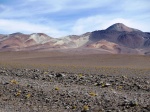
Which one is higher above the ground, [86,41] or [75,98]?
[86,41]

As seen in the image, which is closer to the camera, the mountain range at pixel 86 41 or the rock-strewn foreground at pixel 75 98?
the rock-strewn foreground at pixel 75 98

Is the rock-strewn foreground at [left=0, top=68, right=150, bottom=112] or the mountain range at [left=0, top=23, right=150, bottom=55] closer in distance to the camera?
the rock-strewn foreground at [left=0, top=68, right=150, bottom=112]

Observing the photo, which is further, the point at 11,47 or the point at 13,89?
the point at 11,47

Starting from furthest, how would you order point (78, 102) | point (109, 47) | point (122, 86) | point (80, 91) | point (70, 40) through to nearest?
point (70, 40) → point (109, 47) → point (122, 86) → point (80, 91) → point (78, 102)

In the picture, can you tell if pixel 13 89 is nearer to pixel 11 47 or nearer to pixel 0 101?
pixel 0 101

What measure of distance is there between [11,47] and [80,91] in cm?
15854

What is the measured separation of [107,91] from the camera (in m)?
14.2

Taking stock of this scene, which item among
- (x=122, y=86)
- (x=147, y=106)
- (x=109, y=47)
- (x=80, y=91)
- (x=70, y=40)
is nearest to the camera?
(x=147, y=106)

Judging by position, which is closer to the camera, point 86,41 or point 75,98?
point 75,98

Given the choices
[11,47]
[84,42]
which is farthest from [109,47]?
[11,47]

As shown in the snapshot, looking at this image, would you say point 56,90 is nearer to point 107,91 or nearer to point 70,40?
point 107,91

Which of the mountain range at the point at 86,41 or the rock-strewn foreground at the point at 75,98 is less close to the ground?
the mountain range at the point at 86,41

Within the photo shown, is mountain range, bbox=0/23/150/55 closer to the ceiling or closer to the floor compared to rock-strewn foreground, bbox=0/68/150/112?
closer to the ceiling

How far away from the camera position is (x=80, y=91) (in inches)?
554
